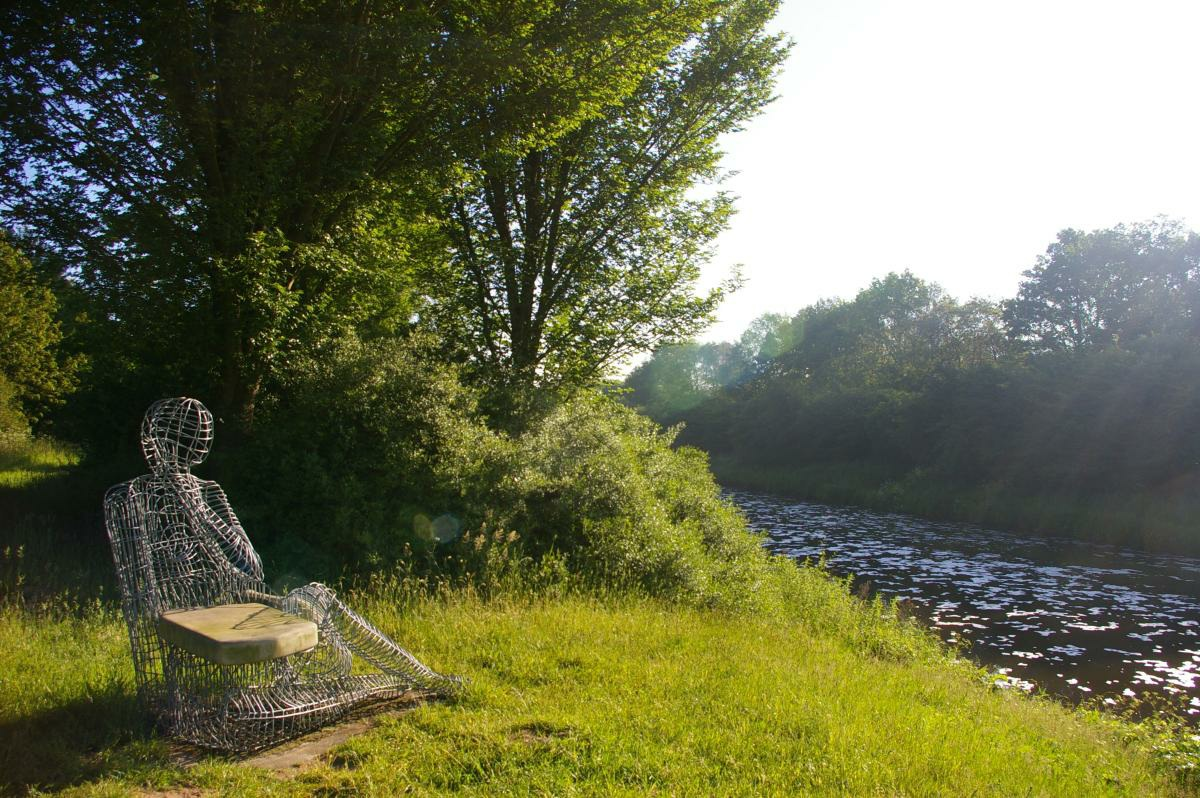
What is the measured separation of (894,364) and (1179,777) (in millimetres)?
43266

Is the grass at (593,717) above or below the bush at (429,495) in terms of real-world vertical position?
below

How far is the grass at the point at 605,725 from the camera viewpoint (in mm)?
4160

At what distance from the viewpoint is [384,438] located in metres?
9.52

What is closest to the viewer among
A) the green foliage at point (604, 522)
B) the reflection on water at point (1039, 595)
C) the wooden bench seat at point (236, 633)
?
the wooden bench seat at point (236, 633)

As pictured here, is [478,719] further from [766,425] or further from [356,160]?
[766,425]

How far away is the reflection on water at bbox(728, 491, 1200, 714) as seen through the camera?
11.4 meters

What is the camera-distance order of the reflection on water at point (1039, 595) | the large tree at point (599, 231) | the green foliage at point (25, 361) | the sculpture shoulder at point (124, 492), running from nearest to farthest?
the sculpture shoulder at point (124, 492) → the reflection on water at point (1039, 595) → the large tree at point (599, 231) → the green foliage at point (25, 361)

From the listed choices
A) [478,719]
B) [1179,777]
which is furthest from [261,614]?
[1179,777]

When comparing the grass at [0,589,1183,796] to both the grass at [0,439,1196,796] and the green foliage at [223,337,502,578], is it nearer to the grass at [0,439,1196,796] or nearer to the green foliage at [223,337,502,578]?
the grass at [0,439,1196,796]

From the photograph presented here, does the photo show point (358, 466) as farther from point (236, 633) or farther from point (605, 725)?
point (605, 725)

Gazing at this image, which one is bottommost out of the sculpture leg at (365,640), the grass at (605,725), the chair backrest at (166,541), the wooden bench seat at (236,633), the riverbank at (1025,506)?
the riverbank at (1025,506)

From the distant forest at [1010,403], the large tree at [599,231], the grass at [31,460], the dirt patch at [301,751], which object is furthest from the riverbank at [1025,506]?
the grass at [31,460]

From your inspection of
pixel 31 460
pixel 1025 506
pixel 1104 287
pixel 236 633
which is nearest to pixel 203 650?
pixel 236 633

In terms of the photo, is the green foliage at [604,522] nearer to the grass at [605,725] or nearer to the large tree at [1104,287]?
the grass at [605,725]
